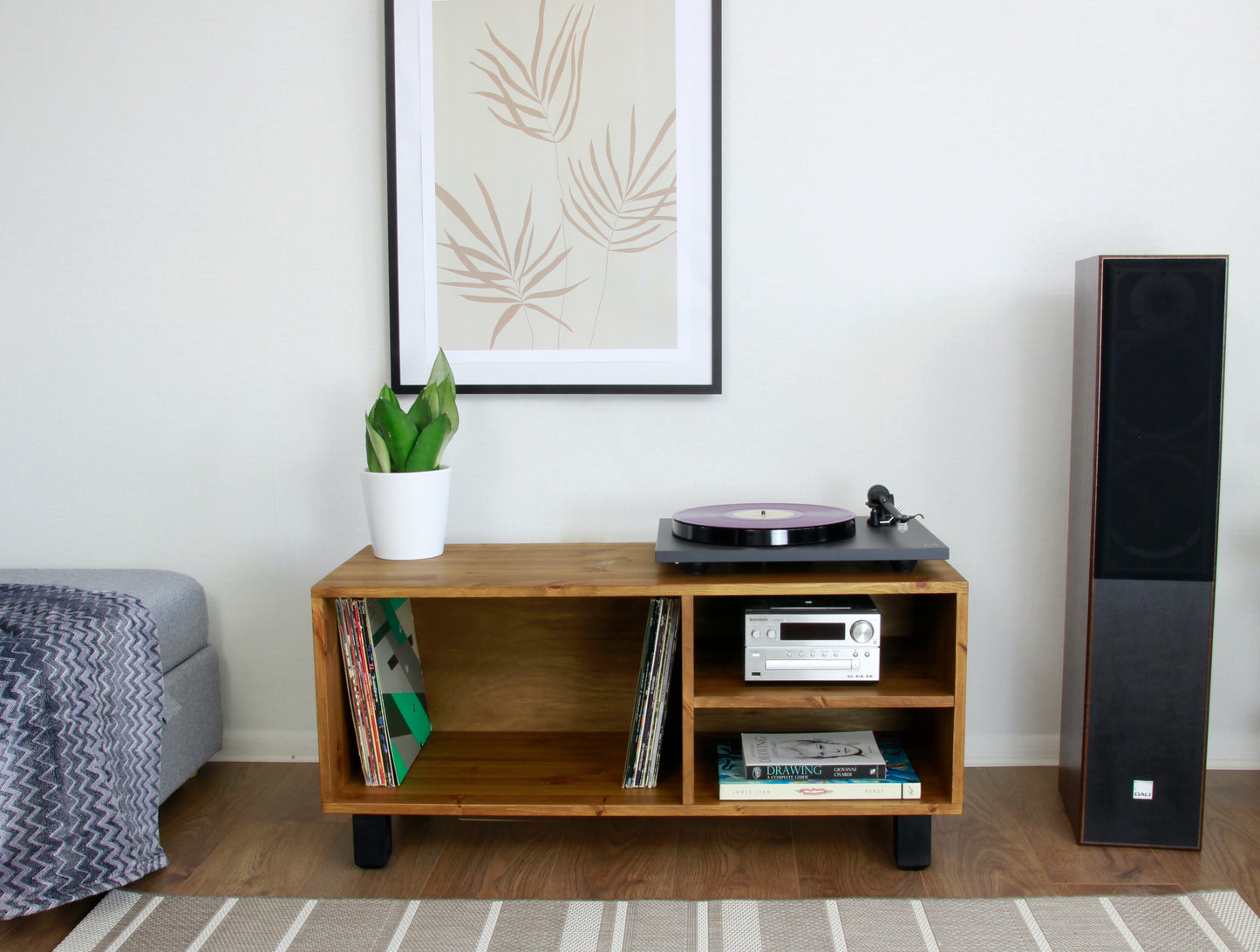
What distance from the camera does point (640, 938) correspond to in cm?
142

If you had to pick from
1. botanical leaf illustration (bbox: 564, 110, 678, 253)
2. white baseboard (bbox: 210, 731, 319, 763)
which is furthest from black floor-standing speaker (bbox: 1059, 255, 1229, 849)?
white baseboard (bbox: 210, 731, 319, 763)

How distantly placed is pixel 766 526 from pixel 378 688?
29.2 inches

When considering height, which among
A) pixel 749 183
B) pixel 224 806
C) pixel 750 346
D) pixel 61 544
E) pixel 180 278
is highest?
pixel 749 183

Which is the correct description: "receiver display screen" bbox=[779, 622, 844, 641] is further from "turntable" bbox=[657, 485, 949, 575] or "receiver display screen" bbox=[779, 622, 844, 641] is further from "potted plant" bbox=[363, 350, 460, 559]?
"potted plant" bbox=[363, 350, 460, 559]

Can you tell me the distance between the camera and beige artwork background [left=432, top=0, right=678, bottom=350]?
6.13 ft

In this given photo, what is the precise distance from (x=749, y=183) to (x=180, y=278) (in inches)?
47.0

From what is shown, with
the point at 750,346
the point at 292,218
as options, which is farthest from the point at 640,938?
the point at 292,218

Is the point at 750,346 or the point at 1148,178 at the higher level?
the point at 1148,178

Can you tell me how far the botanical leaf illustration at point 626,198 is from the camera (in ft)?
6.17

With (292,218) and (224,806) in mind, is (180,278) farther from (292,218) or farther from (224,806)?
(224,806)

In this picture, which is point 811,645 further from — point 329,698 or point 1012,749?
point 329,698

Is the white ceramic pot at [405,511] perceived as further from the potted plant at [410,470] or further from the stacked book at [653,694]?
the stacked book at [653,694]

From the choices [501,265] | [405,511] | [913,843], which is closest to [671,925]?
[913,843]

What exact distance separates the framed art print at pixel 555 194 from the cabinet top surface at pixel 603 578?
41 cm
